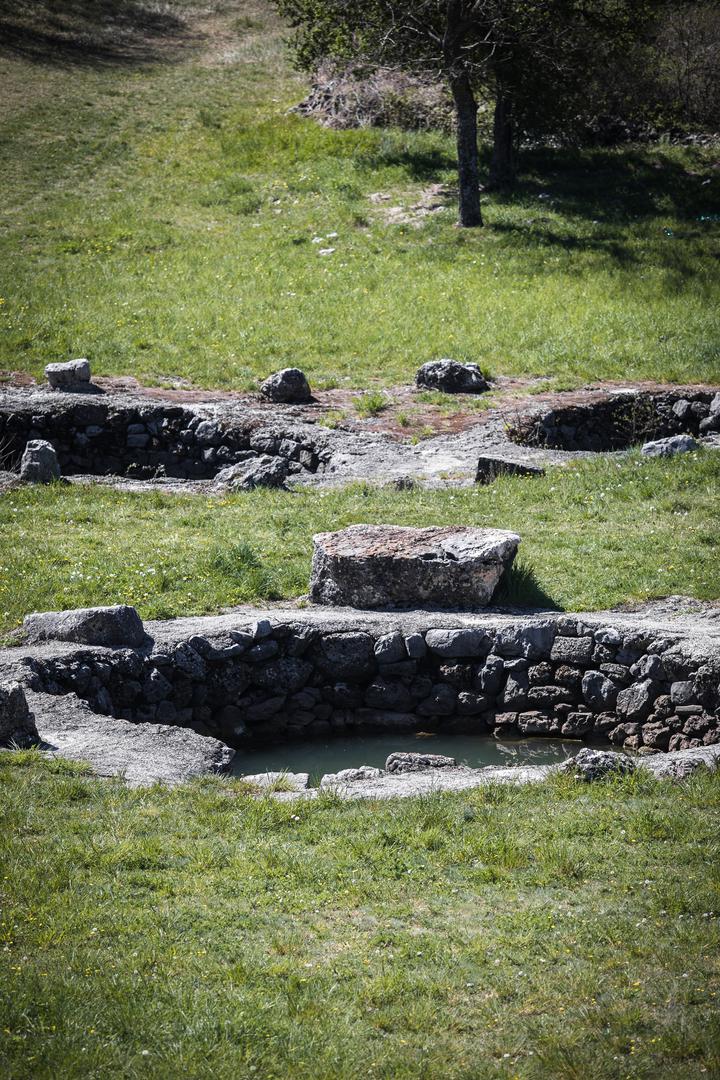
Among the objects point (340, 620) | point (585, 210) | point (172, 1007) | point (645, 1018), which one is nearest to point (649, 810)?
→ point (645, 1018)

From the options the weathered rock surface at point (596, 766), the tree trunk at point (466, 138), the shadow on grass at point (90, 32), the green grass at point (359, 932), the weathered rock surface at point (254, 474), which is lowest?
the weathered rock surface at point (254, 474)

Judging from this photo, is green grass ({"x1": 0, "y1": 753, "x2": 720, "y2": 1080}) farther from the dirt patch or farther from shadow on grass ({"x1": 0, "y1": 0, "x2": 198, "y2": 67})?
shadow on grass ({"x1": 0, "y1": 0, "x2": 198, "y2": 67})

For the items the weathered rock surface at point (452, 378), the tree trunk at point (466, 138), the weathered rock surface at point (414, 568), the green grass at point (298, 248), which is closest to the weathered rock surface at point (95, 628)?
the weathered rock surface at point (414, 568)

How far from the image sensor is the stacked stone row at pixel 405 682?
10.3m

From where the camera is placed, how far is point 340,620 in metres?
11.1

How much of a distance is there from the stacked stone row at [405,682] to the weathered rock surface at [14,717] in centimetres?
141

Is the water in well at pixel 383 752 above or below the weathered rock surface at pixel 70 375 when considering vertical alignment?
below

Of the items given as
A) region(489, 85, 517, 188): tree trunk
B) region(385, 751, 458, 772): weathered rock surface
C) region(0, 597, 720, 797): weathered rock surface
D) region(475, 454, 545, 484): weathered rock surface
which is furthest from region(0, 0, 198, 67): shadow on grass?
region(385, 751, 458, 772): weathered rock surface

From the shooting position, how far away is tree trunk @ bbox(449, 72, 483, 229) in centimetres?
2664

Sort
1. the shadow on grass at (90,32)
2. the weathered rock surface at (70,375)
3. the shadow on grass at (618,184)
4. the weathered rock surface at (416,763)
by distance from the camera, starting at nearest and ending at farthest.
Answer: the weathered rock surface at (416,763) < the weathered rock surface at (70,375) < the shadow on grass at (618,184) < the shadow on grass at (90,32)

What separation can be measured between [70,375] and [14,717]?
11.6 metres

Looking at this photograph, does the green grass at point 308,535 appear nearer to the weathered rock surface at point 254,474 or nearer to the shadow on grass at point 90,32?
the weathered rock surface at point 254,474

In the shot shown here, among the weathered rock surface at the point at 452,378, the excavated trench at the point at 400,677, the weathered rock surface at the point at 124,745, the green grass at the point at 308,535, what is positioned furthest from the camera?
the weathered rock surface at the point at 452,378

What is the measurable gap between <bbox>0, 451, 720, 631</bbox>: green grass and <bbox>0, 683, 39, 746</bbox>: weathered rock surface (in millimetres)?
2518
